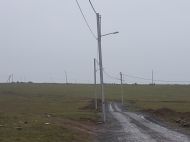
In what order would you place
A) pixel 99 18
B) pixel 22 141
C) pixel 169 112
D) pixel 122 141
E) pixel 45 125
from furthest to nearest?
pixel 169 112
pixel 99 18
pixel 45 125
pixel 122 141
pixel 22 141

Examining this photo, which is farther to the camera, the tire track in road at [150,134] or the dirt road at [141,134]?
the dirt road at [141,134]

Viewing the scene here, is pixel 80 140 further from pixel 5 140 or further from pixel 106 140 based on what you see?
pixel 5 140

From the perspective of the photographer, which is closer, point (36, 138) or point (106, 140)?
point (36, 138)

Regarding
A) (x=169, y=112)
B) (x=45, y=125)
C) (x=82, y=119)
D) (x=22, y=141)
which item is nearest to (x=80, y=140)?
(x=22, y=141)

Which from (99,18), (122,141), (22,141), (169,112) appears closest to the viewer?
(22,141)

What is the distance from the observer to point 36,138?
1673cm

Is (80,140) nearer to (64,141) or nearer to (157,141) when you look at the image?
(64,141)

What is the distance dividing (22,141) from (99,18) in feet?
61.8

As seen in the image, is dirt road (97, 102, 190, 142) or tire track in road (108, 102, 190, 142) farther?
dirt road (97, 102, 190, 142)

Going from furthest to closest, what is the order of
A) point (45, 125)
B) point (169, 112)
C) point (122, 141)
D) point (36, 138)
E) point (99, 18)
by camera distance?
point (169, 112), point (99, 18), point (45, 125), point (122, 141), point (36, 138)

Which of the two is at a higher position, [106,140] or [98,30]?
[98,30]

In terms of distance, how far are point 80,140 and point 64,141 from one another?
117cm

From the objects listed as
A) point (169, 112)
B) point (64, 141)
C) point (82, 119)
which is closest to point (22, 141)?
point (64, 141)

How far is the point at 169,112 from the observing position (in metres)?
42.5
